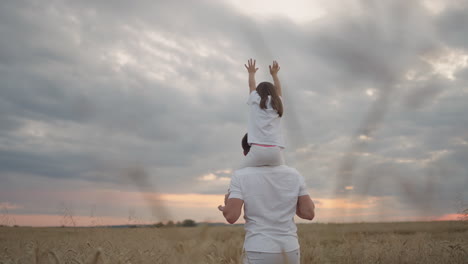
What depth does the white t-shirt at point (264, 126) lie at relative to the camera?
13.3 ft

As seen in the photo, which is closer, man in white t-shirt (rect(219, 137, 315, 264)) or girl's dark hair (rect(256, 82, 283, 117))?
man in white t-shirt (rect(219, 137, 315, 264))

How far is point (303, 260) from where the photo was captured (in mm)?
8141

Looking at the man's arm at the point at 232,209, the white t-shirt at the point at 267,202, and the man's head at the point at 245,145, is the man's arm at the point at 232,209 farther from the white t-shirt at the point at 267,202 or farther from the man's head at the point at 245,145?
the man's head at the point at 245,145

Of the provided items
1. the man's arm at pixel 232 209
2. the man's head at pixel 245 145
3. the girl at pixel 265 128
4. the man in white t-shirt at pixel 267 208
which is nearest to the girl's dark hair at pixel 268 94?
the girl at pixel 265 128

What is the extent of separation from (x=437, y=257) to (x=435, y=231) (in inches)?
355

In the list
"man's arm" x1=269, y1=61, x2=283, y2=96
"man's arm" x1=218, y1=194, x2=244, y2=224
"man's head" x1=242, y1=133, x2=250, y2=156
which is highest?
"man's arm" x1=269, y1=61, x2=283, y2=96

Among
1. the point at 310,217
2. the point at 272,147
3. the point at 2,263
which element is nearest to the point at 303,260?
the point at 310,217

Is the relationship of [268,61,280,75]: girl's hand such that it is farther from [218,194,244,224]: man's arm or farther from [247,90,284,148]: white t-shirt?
[218,194,244,224]: man's arm

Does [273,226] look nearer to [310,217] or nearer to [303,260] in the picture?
[310,217]

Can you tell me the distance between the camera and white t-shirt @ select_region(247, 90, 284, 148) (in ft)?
13.3

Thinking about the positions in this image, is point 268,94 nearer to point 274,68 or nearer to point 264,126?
point 264,126

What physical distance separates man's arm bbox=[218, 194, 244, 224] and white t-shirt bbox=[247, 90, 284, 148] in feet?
2.20

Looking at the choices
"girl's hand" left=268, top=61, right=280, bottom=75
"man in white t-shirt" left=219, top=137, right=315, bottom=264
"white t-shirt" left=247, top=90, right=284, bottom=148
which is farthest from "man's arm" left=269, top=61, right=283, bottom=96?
"man in white t-shirt" left=219, top=137, right=315, bottom=264

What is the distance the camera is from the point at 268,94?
4.30 metres
